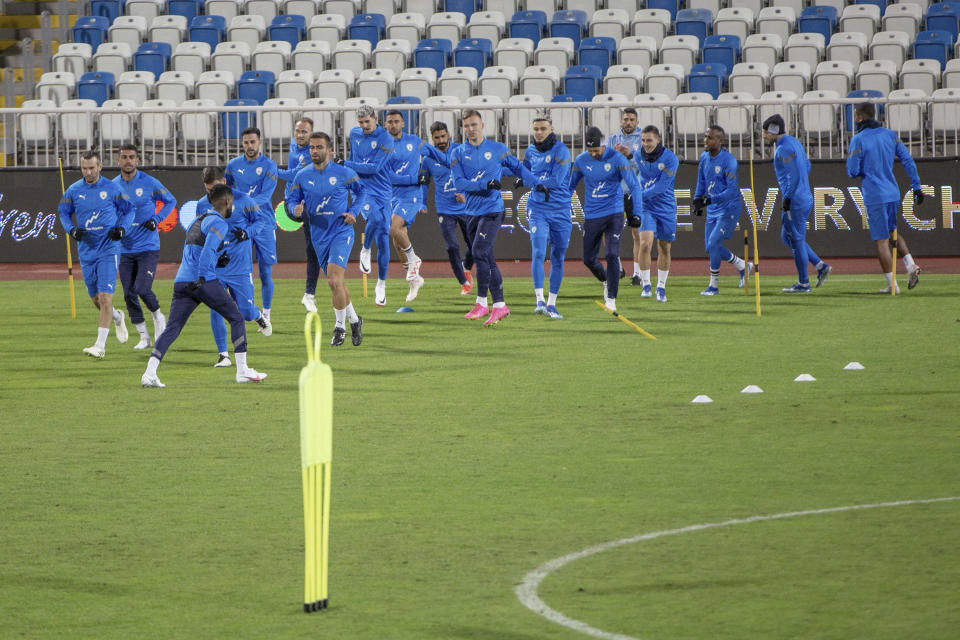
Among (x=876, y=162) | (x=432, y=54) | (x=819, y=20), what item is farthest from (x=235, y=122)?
(x=876, y=162)

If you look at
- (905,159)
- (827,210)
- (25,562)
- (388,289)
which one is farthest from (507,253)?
(25,562)

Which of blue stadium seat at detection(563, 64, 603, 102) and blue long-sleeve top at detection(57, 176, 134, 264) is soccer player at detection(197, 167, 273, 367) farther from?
blue stadium seat at detection(563, 64, 603, 102)

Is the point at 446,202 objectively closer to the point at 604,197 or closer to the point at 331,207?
the point at 604,197

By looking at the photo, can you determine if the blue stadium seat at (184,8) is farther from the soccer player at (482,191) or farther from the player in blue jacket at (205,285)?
the player in blue jacket at (205,285)

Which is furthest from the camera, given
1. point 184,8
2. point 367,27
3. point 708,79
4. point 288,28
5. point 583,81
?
point 184,8

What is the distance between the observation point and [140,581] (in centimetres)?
680

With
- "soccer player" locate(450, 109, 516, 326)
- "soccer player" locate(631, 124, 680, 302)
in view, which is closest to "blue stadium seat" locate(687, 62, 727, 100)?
"soccer player" locate(631, 124, 680, 302)

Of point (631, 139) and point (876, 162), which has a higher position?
point (631, 139)

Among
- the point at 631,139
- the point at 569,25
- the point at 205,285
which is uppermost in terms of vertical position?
the point at 569,25

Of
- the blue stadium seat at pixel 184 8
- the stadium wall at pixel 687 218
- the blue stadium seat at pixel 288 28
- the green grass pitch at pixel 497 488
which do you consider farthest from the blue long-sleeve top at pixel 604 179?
the blue stadium seat at pixel 184 8

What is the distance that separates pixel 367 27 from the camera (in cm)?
3098

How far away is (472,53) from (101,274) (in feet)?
48.9

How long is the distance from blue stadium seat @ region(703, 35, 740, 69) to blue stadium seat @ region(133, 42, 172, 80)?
36.4 feet

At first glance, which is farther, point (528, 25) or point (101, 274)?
point (528, 25)
